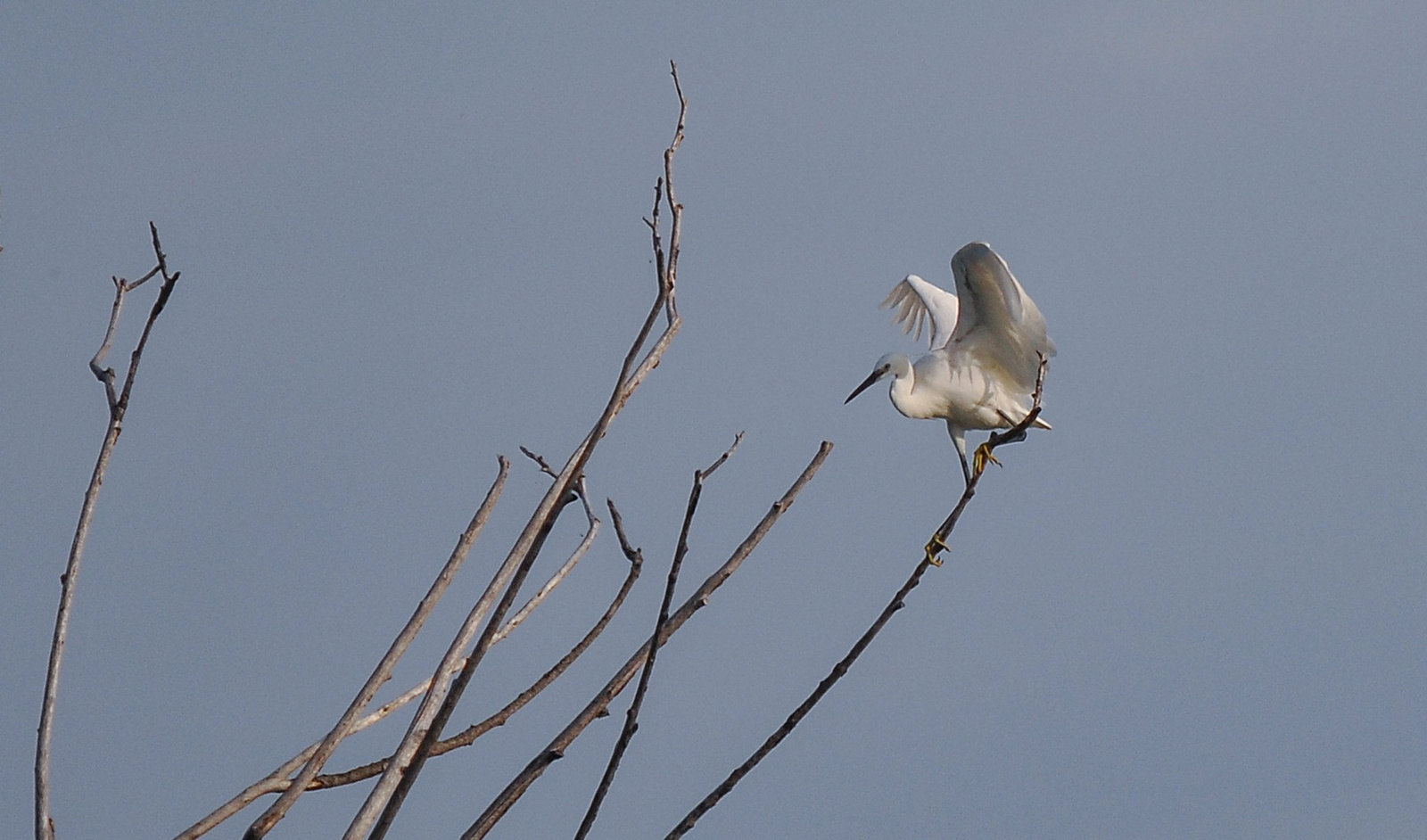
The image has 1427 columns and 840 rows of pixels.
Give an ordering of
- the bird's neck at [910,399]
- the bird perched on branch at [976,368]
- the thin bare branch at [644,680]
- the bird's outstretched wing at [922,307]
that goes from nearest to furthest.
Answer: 1. the thin bare branch at [644,680]
2. the bird perched on branch at [976,368]
3. the bird's neck at [910,399]
4. the bird's outstretched wing at [922,307]

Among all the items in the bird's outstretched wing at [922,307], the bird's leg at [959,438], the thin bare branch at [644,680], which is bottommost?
the thin bare branch at [644,680]

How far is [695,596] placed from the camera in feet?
9.53

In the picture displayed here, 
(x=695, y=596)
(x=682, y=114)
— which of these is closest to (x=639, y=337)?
(x=695, y=596)

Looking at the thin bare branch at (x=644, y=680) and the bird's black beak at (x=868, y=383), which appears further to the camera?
the bird's black beak at (x=868, y=383)

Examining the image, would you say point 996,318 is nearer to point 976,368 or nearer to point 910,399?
point 976,368

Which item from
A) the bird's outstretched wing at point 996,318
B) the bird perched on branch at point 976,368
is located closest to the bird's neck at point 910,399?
the bird perched on branch at point 976,368

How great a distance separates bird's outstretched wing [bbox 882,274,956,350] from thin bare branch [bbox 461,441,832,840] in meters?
7.75

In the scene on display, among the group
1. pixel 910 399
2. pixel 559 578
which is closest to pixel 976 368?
pixel 910 399

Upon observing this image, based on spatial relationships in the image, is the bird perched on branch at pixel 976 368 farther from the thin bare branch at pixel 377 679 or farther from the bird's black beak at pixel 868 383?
the thin bare branch at pixel 377 679

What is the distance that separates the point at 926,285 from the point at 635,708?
9712mm

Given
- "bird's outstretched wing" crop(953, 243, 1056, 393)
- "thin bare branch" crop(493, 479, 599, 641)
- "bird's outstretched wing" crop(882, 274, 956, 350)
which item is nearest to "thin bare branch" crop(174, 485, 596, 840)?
"thin bare branch" crop(493, 479, 599, 641)

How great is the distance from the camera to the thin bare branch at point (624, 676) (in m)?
2.49

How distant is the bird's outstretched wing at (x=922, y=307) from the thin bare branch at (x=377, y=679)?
8070mm

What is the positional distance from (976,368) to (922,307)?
1879mm
